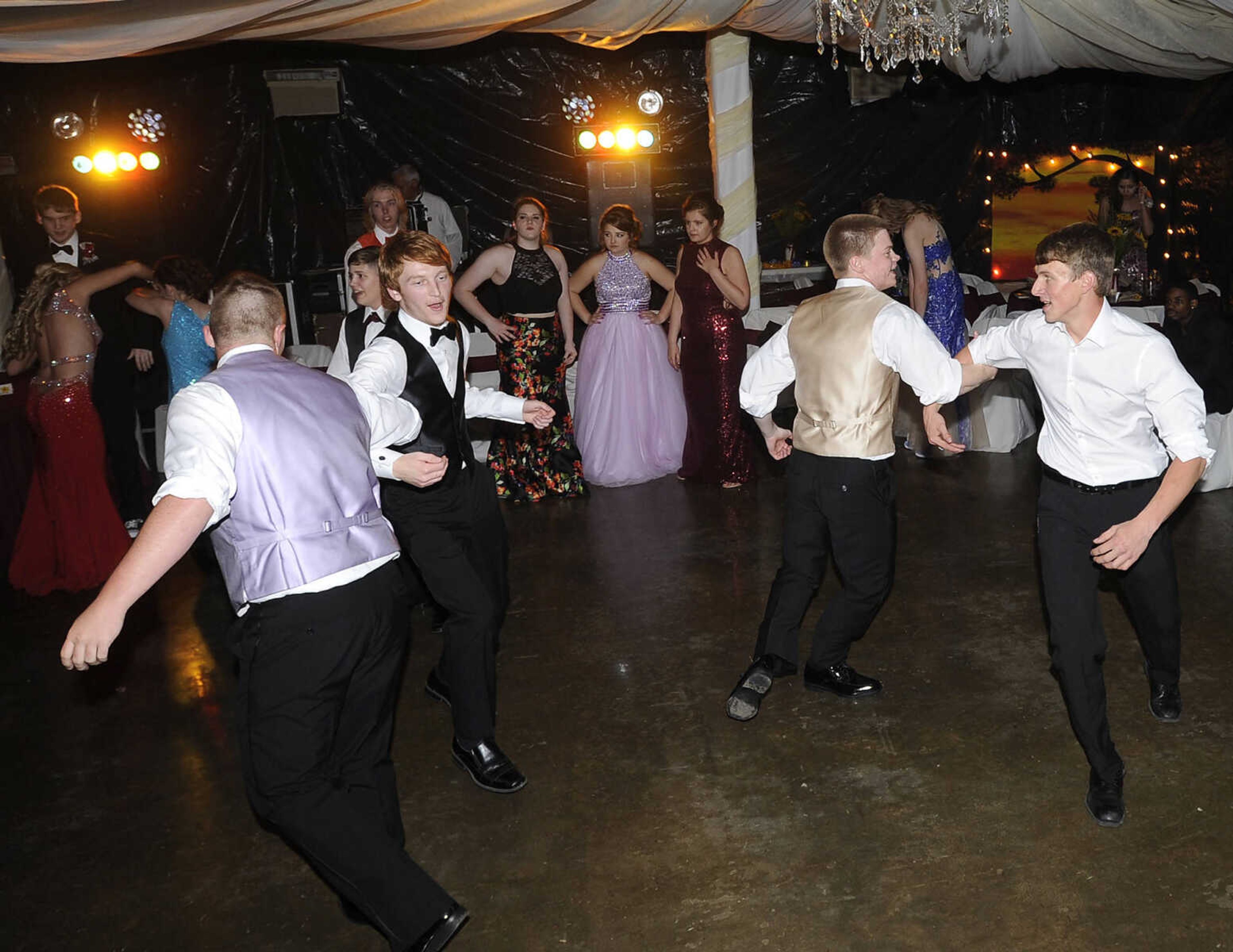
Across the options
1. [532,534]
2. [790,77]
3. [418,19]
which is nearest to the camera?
[418,19]

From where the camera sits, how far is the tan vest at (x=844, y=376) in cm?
333

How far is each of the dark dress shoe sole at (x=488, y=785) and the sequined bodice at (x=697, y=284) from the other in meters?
3.49

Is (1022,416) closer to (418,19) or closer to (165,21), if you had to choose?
(418,19)

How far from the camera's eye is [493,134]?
9172 mm

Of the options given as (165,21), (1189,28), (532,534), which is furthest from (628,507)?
(1189,28)

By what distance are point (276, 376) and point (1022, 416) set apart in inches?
211

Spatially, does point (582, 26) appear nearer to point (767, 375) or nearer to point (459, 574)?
point (767, 375)

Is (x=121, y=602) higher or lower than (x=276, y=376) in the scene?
lower

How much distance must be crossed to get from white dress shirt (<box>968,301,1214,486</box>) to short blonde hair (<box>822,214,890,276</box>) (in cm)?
49

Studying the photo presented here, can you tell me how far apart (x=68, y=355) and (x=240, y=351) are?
3.22 meters

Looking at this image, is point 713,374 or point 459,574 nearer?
point 459,574

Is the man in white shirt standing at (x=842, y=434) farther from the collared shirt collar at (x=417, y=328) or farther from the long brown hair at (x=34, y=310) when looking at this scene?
the long brown hair at (x=34, y=310)

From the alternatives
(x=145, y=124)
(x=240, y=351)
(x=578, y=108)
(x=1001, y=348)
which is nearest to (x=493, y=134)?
(x=578, y=108)

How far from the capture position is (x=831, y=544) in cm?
352
